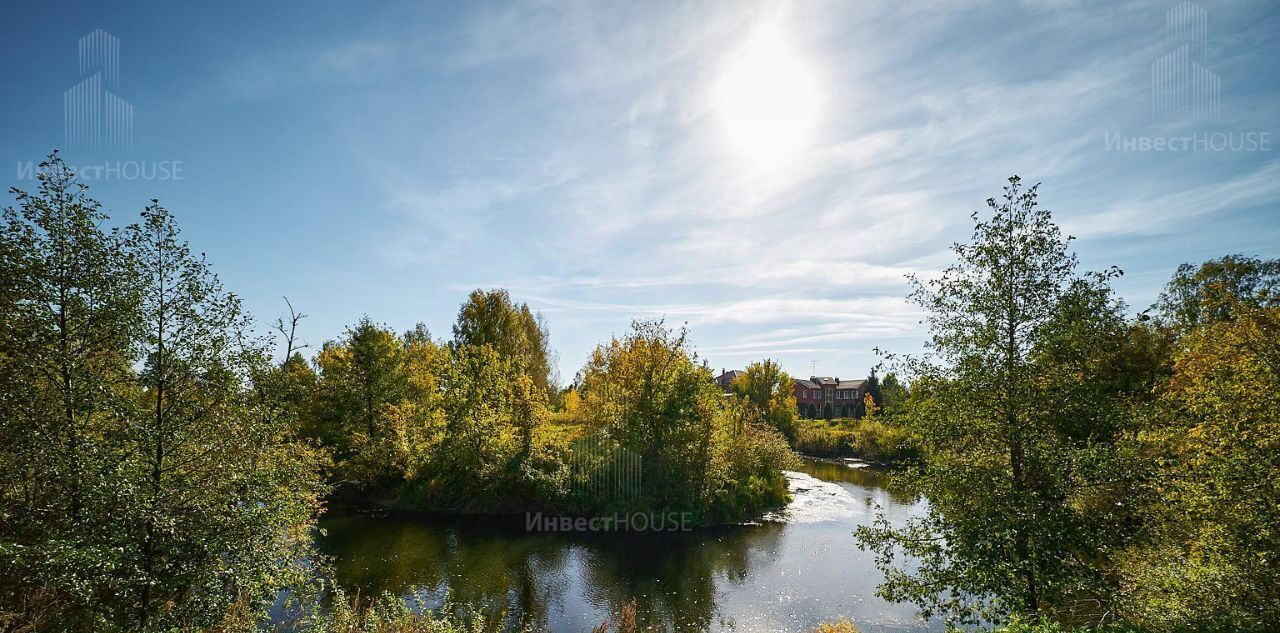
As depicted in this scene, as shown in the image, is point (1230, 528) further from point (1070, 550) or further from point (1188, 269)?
point (1188, 269)

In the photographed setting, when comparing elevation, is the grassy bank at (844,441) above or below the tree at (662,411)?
below

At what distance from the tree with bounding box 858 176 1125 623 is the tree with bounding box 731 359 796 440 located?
45.3 m

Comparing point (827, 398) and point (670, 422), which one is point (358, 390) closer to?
point (670, 422)

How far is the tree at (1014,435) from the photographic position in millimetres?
9250

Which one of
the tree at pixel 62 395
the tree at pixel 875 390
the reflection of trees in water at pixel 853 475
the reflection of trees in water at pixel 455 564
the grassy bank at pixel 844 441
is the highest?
the tree at pixel 62 395

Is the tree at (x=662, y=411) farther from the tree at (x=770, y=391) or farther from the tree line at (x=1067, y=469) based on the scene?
the tree at (x=770, y=391)

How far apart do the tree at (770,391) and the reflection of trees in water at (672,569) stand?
99.3 ft

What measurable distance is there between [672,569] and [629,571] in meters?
1.74

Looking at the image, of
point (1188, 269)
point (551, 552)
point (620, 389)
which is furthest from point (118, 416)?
point (1188, 269)

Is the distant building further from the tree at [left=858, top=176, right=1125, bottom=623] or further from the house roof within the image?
the tree at [left=858, top=176, right=1125, bottom=623]

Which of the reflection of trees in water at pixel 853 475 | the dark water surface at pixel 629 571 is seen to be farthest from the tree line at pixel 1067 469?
the reflection of trees in water at pixel 853 475

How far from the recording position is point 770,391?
59.7 meters

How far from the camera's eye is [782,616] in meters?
15.5

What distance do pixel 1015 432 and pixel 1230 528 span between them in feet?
11.1
